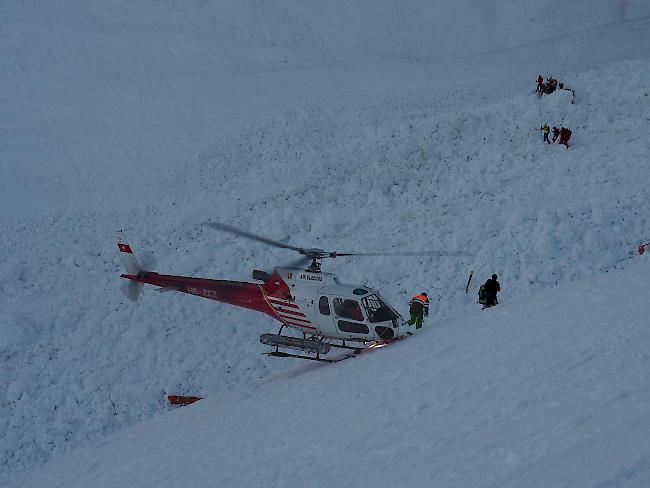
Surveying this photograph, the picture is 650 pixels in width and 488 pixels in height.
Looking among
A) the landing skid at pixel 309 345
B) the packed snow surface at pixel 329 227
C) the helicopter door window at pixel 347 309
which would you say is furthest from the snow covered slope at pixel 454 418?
the helicopter door window at pixel 347 309

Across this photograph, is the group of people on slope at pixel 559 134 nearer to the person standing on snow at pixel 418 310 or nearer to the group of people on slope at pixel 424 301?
the group of people on slope at pixel 424 301

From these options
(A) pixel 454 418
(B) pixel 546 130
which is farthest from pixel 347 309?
(B) pixel 546 130

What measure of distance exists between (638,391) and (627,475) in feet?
5.01

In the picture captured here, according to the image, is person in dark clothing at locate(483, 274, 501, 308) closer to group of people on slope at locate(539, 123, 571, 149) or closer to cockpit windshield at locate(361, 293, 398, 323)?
cockpit windshield at locate(361, 293, 398, 323)

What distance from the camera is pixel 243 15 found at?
35219mm

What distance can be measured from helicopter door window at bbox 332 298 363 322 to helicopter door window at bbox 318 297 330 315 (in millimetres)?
177

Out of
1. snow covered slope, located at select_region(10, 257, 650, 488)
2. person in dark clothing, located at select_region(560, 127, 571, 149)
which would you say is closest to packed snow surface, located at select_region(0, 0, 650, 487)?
snow covered slope, located at select_region(10, 257, 650, 488)

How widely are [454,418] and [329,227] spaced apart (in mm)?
13603

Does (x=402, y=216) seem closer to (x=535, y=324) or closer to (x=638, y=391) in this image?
(x=535, y=324)

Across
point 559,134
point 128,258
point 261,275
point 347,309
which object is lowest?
point 347,309

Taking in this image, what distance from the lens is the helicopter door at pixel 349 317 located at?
38.7 feet

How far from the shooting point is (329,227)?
775 inches

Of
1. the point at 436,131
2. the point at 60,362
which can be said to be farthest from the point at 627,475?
the point at 436,131

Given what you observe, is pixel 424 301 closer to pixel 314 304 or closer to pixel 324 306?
pixel 324 306
